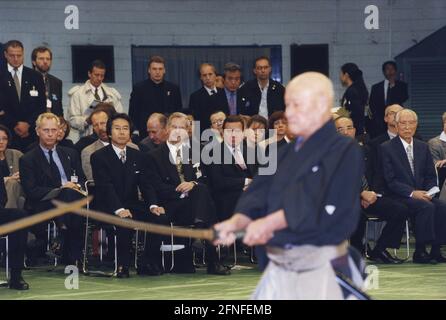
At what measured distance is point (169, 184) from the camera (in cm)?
1093

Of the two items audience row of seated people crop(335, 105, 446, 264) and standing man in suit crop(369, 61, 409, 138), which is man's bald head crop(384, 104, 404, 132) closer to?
audience row of seated people crop(335, 105, 446, 264)

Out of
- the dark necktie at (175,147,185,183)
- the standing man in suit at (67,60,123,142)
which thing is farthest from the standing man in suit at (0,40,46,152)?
the dark necktie at (175,147,185,183)

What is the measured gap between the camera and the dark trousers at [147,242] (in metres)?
10.4

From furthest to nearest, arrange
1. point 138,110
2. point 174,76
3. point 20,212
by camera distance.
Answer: point 174,76 < point 138,110 < point 20,212

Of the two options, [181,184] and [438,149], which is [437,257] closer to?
[438,149]

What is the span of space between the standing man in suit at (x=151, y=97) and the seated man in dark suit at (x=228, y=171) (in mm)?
1831

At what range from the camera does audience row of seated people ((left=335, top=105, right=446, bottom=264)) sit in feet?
36.6

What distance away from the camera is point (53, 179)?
10.9 m

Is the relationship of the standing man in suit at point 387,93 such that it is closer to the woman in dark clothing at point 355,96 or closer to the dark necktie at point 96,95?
the woman in dark clothing at point 355,96

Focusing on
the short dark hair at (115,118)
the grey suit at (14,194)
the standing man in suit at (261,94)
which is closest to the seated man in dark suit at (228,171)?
the short dark hair at (115,118)

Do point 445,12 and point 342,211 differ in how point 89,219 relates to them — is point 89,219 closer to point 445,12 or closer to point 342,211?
point 342,211

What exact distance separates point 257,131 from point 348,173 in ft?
20.1

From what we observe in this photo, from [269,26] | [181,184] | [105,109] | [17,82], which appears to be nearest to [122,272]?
[181,184]
